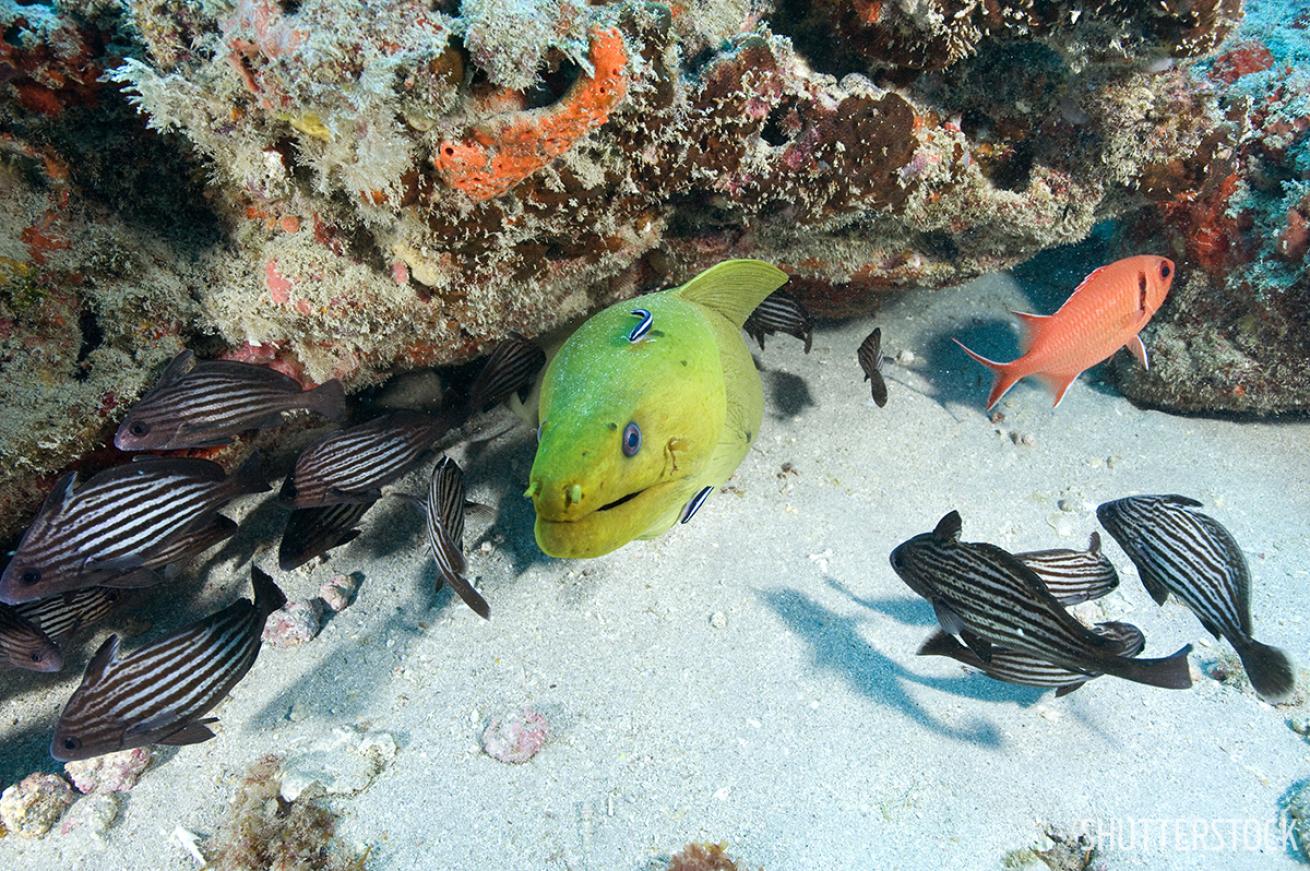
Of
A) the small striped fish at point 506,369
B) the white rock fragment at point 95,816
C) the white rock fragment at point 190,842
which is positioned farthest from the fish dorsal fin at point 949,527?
the white rock fragment at point 95,816

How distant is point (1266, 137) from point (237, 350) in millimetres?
6849

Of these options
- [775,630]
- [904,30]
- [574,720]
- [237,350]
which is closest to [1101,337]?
[904,30]

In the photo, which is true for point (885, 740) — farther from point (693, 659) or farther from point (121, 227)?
point (121, 227)

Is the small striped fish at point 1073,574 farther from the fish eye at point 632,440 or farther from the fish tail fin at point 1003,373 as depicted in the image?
the fish eye at point 632,440

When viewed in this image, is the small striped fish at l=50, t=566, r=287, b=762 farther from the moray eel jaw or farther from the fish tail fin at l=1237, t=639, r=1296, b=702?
the fish tail fin at l=1237, t=639, r=1296, b=702

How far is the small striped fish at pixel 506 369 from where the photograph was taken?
3612 mm

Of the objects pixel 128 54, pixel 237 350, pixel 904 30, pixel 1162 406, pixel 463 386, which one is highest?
pixel 128 54

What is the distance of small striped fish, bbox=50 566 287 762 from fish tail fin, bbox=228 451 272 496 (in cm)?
61

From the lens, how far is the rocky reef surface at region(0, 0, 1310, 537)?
A: 2.37m

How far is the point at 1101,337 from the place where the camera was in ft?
12.6

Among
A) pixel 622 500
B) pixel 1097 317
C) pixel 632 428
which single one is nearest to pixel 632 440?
pixel 632 428

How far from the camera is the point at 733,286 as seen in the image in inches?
97.0

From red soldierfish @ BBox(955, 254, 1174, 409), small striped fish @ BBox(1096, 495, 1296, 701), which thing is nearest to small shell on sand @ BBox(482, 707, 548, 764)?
small striped fish @ BBox(1096, 495, 1296, 701)

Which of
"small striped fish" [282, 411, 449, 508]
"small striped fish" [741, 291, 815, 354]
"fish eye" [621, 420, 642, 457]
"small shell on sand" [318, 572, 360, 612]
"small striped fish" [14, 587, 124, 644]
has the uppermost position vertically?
"fish eye" [621, 420, 642, 457]
